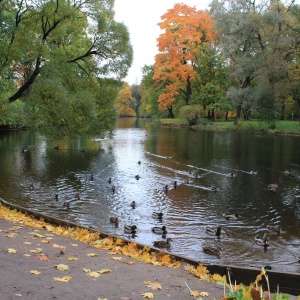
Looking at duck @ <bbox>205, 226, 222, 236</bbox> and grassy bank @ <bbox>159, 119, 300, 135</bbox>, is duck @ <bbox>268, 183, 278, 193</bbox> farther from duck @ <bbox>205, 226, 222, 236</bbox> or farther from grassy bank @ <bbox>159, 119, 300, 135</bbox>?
grassy bank @ <bbox>159, 119, 300, 135</bbox>

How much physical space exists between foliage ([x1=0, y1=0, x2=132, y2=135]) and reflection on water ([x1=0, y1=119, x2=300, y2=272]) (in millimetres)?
3937

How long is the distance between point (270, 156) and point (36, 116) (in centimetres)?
1987

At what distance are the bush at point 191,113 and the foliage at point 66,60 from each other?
35.5 metres

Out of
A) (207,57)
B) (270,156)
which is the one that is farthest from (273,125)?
(270,156)

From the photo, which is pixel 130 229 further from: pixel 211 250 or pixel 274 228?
pixel 274 228

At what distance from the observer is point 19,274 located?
19.5 ft

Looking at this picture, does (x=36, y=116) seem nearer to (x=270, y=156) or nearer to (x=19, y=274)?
(x=19, y=274)

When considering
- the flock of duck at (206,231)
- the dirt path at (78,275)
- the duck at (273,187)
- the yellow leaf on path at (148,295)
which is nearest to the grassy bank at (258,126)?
the duck at (273,187)

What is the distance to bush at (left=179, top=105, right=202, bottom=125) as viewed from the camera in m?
59.6

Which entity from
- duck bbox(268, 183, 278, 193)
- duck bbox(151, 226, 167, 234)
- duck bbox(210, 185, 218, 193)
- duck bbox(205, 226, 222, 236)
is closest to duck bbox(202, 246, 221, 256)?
duck bbox(205, 226, 222, 236)

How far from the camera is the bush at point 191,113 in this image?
5962 cm

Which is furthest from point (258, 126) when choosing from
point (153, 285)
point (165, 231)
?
point (153, 285)

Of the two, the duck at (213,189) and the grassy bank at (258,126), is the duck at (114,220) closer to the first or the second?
the duck at (213,189)

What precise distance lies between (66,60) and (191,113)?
1608 inches
